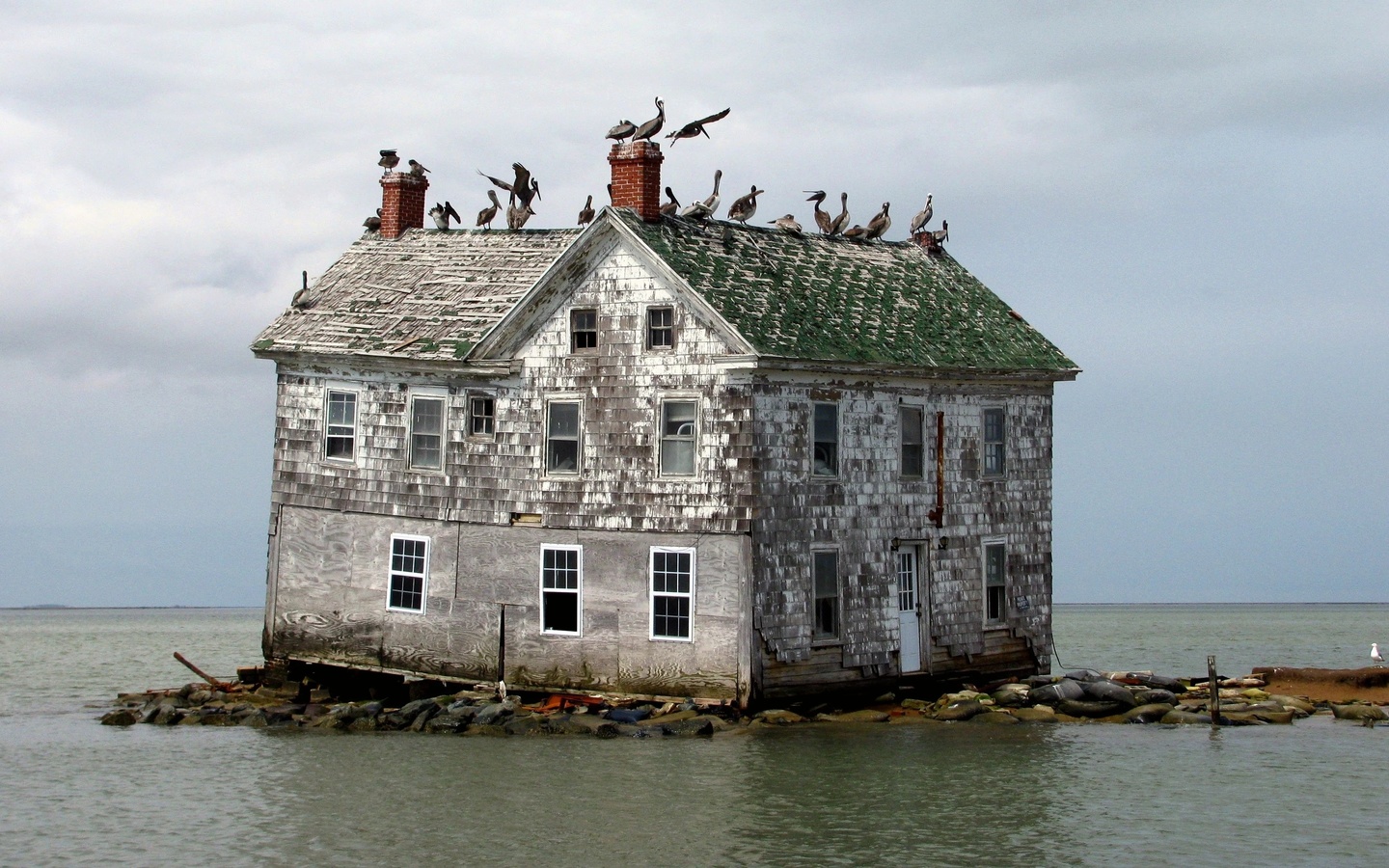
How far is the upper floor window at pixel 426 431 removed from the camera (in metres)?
33.6

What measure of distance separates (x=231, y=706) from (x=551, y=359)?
30.6 feet

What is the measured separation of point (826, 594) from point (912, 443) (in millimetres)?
3751

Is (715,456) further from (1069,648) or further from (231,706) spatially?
(1069,648)

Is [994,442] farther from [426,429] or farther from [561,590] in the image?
[426,429]

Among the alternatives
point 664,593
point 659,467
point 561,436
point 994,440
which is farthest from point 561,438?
point 994,440

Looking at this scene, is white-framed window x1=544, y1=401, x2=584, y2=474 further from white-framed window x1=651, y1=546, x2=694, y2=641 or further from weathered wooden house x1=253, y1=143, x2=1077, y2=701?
white-framed window x1=651, y1=546, x2=694, y2=641

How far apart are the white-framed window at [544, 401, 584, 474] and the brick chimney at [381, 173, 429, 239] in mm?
9497

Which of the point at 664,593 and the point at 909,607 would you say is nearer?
the point at 664,593

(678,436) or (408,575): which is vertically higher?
(678,436)

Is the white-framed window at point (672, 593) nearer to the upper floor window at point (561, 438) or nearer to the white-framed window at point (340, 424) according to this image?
the upper floor window at point (561, 438)

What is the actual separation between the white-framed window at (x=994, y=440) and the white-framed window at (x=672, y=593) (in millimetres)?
7372

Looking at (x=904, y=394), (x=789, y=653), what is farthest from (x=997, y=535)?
(x=789, y=653)

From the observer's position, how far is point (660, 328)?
1219 inches

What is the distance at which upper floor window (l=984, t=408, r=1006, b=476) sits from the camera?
34906mm
